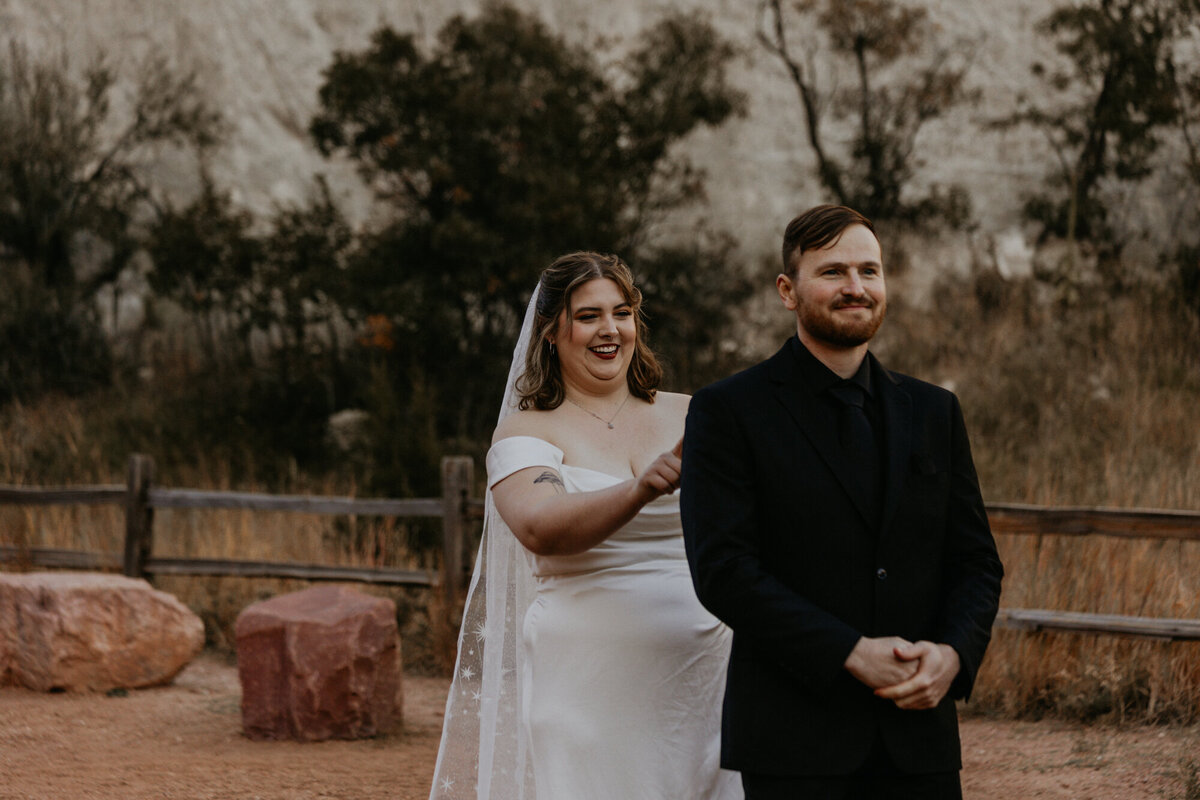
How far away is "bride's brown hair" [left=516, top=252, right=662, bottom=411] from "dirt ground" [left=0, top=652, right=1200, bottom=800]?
277cm

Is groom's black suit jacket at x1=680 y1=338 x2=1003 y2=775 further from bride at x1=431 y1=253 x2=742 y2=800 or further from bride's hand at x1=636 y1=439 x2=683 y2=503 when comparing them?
bride at x1=431 y1=253 x2=742 y2=800

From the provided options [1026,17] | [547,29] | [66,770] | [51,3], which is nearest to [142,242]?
[547,29]

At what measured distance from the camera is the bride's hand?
2.52 meters

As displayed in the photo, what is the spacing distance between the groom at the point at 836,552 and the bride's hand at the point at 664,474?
6.3 inches

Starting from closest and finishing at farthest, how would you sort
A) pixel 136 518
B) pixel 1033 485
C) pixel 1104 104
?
pixel 1033 485
pixel 136 518
pixel 1104 104

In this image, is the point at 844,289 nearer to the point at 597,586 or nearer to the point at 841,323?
the point at 841,323

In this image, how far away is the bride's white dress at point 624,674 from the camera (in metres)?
3.03

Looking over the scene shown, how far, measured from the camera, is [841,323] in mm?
2301

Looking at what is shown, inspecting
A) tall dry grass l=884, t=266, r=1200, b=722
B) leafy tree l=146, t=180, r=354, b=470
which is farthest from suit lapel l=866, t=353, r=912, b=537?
leafy tree l=146, t=180, r=354, b=470

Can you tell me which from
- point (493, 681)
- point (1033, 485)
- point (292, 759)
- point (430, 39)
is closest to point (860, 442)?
point (493, 681)

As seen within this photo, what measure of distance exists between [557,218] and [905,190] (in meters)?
6.31

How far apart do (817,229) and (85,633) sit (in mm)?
6307

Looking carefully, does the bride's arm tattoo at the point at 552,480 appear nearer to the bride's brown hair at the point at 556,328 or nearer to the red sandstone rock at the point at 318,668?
the bride's brown hair at the point at 556,328

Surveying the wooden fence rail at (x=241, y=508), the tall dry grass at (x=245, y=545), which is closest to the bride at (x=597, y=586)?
the wooden fence rail at (x=241, y=508)
